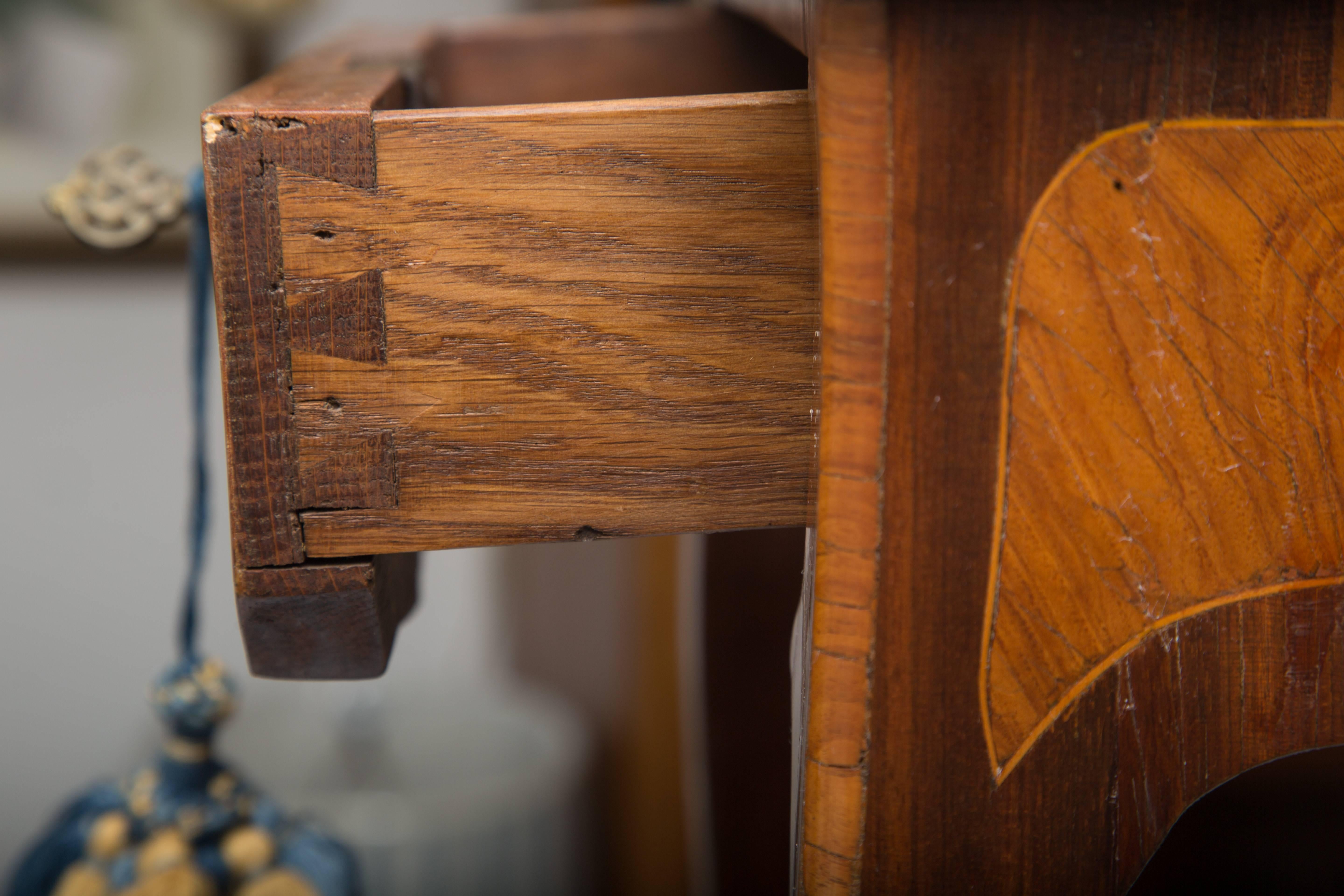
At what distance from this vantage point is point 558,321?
1.09 ft

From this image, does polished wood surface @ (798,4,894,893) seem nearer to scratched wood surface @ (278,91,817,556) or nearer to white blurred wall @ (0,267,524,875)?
scratched wood surface @ (278,91,817,556)

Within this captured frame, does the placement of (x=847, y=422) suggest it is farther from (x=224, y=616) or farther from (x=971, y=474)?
(x=224, y=616)

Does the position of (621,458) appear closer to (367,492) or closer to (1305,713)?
(367,492)

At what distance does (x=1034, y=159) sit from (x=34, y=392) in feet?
4.26

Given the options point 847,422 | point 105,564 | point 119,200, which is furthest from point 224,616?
point 847,422

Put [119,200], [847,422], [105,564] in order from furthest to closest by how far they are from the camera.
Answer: [105,564], [119,200], [847,422]

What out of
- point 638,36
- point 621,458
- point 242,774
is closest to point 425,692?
point 242,774

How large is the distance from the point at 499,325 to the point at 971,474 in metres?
0.17

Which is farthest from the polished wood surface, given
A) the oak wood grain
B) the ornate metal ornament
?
the ornate metal ornament

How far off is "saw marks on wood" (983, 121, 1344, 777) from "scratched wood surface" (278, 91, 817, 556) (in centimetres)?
9

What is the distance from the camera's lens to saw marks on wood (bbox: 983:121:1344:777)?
29cm

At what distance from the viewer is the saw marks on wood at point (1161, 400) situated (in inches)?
11.4

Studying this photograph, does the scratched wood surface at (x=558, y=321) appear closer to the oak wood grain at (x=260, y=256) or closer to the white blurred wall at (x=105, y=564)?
the oak wood grain at (x=260, y=256)

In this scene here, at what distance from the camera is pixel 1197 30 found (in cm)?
28
